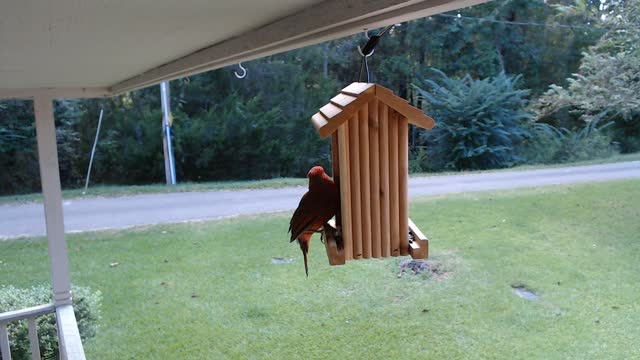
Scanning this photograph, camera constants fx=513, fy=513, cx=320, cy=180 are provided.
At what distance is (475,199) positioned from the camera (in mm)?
6121

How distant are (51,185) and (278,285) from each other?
7.49ft

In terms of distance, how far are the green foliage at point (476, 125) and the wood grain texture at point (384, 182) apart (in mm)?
8846

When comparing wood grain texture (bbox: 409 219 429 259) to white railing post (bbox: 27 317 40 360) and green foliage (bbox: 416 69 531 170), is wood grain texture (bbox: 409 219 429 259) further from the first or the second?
green foliage (bbox: 416 69 531 170)

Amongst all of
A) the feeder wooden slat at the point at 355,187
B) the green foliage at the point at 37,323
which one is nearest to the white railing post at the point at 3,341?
the green foliage at the point at 37,323

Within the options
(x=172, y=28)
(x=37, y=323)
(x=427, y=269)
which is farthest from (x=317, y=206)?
(x=427, y=269)

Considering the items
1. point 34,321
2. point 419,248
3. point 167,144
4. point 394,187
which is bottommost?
point 34,321

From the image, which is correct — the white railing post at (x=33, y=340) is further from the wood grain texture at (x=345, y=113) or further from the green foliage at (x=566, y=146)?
the green foliage at (x=566, y=146)

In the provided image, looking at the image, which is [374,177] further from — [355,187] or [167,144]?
[167,144]

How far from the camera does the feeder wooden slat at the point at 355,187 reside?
3.10ft

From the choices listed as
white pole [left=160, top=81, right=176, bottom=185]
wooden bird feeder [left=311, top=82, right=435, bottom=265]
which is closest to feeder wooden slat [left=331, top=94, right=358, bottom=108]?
wooden bird feeder [left=311, top=82, right=435, bottom=265]

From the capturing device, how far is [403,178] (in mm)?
1010

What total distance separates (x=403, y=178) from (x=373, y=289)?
3021mm

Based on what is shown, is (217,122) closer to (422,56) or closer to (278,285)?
(422,56)

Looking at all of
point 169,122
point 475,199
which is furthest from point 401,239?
point 169,122
